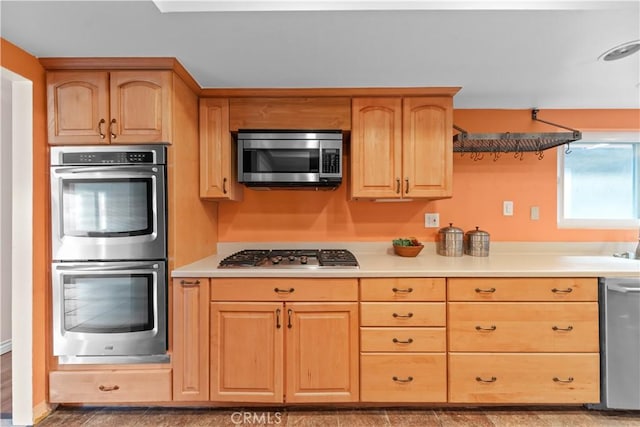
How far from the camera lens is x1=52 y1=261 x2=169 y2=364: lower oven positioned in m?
1.82

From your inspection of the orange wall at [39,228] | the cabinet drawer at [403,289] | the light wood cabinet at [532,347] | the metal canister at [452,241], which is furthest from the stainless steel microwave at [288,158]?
the light wood cabinet at [532,347]

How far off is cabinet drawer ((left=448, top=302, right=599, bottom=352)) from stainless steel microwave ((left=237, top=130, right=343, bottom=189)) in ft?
3.85

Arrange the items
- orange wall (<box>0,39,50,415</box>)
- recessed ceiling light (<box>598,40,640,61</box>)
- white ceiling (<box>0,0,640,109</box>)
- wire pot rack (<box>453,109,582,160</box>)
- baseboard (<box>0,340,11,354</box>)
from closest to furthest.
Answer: white ceiling (<box>0,0,640,109</box>)
recessed ceiling light (<box>598,40,640,61</box>)
orange wall (<box>0,39,50,415</box>)
wire pot rack (<box>453,109,582,160</box>)
baseboard (<box>0,340,11,354</box>)

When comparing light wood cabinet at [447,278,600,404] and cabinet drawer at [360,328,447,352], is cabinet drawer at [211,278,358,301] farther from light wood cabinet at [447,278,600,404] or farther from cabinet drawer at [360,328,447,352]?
light wood cabinet at [447,278,600,404]

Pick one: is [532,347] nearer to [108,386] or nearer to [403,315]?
[403,315]

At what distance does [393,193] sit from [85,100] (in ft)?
6.49

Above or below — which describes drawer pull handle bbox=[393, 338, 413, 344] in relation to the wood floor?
above

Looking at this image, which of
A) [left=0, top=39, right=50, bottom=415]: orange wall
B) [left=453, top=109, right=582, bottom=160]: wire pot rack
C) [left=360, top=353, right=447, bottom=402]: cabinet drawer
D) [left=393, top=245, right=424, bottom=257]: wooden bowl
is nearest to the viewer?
[left=0, top=39, right=50, bottom=415]: orange wall

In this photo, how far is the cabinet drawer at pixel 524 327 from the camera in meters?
1.85

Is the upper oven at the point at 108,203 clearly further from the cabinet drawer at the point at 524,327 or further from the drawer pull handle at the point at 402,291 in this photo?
the cabinet drawer at the point at 524,327

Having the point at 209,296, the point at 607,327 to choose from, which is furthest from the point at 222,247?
A: the point at 607,327

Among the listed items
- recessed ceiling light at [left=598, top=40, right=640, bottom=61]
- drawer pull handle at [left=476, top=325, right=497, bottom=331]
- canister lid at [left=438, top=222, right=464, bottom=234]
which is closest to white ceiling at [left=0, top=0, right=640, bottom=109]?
recessed ceiling light at [left=598, top=40, right=640, bottom=61]

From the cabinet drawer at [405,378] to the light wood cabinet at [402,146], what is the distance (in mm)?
1046

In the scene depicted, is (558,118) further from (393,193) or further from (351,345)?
(351,345)
